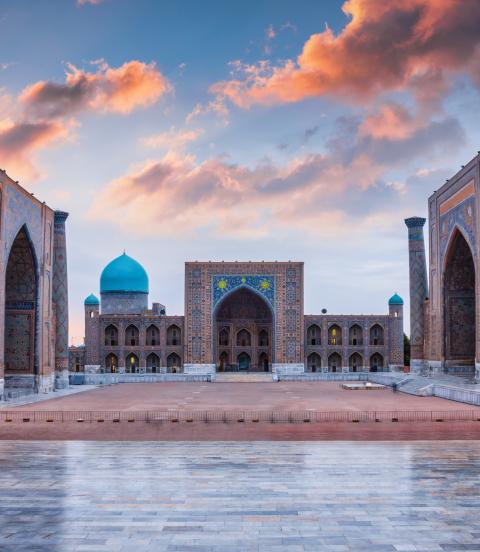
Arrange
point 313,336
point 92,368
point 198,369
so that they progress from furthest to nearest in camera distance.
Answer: point 313,336
point 92,368
point 198,369

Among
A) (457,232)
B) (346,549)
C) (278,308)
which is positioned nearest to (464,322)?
(457,232)

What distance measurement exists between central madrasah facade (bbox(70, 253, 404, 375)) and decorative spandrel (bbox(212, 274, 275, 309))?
72mm

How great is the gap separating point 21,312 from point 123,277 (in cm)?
2374

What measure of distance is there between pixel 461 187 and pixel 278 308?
19.0 metres

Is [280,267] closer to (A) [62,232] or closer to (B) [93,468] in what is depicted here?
(A) [62,232]

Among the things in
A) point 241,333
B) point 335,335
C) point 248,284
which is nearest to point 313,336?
point 335,335

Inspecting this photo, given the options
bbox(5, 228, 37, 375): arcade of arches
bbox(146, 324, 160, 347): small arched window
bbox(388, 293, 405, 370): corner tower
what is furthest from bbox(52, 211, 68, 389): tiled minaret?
bbox(388, 293, 405, 370): corner tower

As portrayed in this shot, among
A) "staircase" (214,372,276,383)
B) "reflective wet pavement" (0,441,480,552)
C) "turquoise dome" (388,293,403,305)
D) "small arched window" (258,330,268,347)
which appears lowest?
"staircase" (214,372,276,383)

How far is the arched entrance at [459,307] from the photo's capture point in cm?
3381

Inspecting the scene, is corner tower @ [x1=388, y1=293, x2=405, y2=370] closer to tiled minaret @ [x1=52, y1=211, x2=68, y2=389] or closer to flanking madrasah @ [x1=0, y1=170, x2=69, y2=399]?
tiled minaret @ [x1=52, y1=211, x2=68, y2=389]

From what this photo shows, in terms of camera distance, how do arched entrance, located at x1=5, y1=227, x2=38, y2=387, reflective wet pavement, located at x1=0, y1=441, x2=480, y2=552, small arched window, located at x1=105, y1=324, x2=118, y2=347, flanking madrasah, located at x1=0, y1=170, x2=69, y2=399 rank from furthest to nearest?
small arched window, located at x1=105, y1=324, x2=118, y2=347, arched entrance, located at x1=5, y1=227, x2=38, y2=387, flanking madrasah, located at x1=0, y1=170, x2=69, y2=399, reflective wet pavement, located at x1=0, y1=441, x2=480, y2=552

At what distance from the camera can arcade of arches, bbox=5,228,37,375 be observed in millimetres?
29344

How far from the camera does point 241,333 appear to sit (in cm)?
5122

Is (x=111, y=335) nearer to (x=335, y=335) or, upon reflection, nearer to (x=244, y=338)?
(x=244, y=338)
